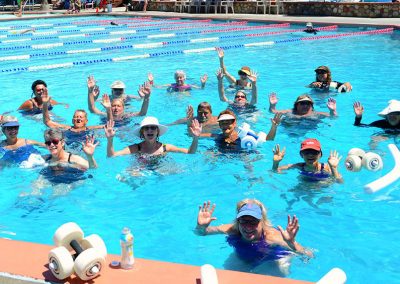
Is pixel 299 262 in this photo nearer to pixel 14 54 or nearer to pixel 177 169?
pixel 177 169

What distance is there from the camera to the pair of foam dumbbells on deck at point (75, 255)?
3.32m

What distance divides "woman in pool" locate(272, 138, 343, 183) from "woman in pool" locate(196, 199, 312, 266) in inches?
55.4

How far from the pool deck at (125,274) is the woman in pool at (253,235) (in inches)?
25.1

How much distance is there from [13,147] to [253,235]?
4.21 meters

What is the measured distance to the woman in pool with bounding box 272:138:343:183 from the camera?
5797 mm

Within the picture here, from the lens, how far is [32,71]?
47.3 ft

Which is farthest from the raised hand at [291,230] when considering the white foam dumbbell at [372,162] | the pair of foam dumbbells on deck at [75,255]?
the white foam dumbbell at [372,162]

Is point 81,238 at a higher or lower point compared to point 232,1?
lower

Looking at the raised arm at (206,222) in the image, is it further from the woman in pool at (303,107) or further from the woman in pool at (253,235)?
the woman in pool at (303,107)

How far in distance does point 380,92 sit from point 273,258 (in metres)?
7.75

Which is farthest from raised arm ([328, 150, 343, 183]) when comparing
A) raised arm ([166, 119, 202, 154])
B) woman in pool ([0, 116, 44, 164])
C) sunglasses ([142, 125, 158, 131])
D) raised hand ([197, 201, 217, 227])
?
woman in pool ([0, 116, 44, 164])

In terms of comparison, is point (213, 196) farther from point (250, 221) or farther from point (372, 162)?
point (250, 221)

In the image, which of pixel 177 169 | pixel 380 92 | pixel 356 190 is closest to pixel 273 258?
pixel 356 190

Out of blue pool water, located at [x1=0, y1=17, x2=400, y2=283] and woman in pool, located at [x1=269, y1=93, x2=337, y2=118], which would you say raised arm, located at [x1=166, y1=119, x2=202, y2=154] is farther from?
woman in pool, located at [x1=269, y1=93, x2=337, y2=118]
